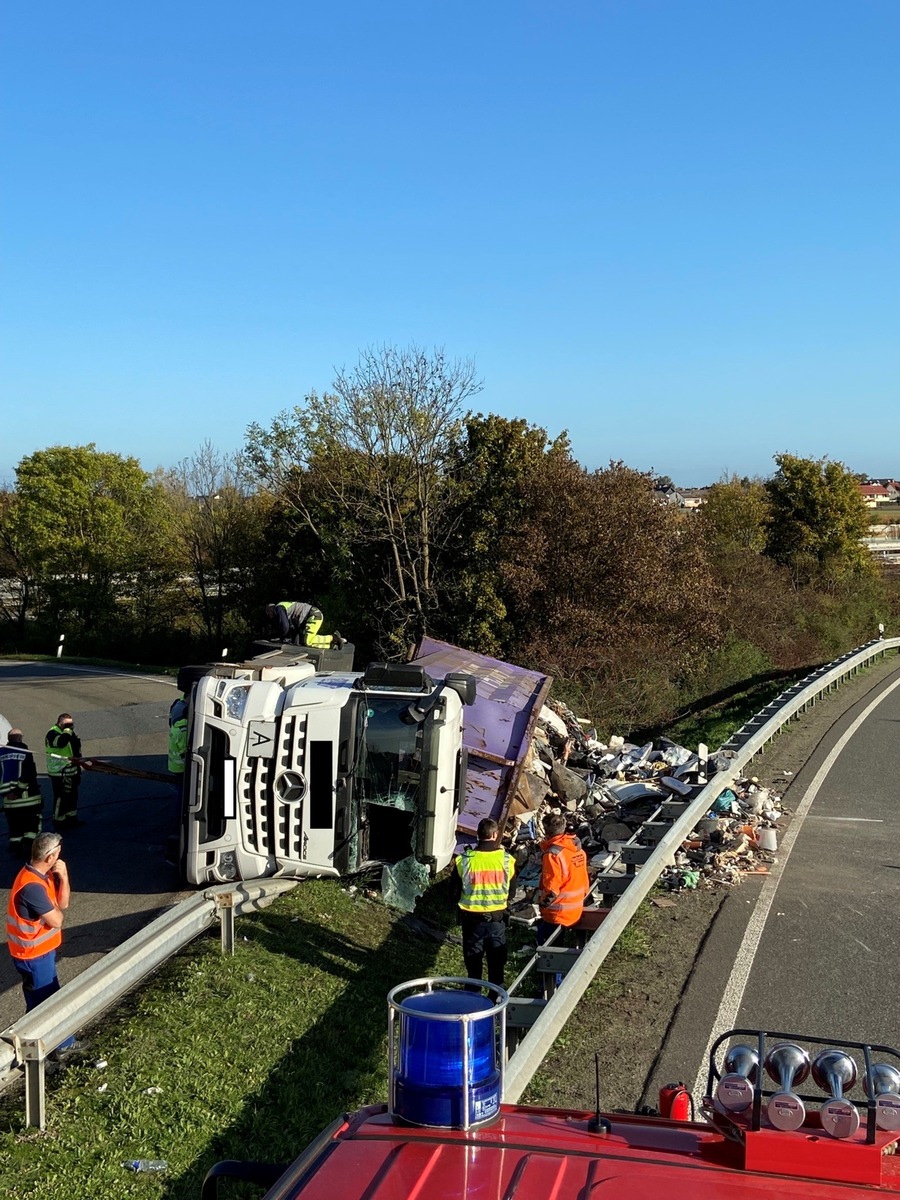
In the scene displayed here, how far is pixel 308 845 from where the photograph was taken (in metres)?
A: 8.84

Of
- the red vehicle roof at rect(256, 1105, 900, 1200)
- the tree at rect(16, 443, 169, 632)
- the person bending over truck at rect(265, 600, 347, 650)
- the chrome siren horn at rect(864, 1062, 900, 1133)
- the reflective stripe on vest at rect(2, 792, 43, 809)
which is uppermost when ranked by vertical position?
the tree at rect(16, 443, 169, 632)

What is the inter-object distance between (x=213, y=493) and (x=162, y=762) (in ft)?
98.6

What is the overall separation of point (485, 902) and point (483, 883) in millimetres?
132

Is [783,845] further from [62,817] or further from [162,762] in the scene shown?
[162,762]

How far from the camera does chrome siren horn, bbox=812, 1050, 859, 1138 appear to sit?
3.07m

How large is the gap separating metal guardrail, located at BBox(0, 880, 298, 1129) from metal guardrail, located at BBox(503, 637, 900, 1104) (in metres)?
2.36

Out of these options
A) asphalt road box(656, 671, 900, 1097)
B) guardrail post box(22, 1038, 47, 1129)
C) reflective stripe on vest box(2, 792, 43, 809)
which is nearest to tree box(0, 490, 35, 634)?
reflective stripe on vest box(2, 792, 43, 809)

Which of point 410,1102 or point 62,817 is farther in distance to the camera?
point 62,817

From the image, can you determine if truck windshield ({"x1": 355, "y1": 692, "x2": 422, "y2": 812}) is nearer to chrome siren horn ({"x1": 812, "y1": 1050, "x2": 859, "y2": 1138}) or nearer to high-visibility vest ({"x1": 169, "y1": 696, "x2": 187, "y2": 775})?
high-visibility vest ({"x1": 169, "y1": 696, "x2": 187, "y2": 775})

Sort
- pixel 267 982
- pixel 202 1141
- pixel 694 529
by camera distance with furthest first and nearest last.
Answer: pixel 694 529 → pixel 267 982 → pixel 202 1141

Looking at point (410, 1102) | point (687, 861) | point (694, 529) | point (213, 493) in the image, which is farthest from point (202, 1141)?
point (213, 493)

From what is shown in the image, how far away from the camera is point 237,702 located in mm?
9172

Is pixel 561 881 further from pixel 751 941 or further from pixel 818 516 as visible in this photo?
pixel 818 516

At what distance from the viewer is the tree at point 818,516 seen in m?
43.1
